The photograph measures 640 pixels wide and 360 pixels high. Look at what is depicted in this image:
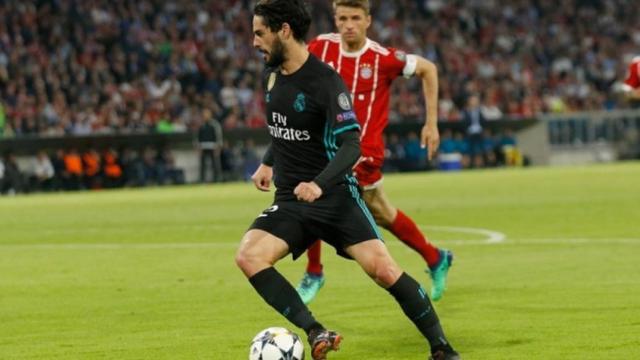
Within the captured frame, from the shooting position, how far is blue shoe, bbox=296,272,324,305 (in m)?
12.1

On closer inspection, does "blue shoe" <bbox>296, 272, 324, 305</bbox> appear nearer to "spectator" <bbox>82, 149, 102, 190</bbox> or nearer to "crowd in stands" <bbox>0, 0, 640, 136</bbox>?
"spectator" <bbox>82, 149, 102, 190</bbox>

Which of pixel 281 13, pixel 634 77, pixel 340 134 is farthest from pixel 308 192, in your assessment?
pixel 634 77

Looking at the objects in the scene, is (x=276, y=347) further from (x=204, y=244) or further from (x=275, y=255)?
(x=204, y=244)

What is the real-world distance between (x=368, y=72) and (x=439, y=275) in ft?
6.11

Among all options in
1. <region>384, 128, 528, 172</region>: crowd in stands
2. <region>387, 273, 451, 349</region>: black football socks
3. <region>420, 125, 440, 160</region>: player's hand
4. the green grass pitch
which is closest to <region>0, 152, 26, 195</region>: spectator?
the green grass pitch

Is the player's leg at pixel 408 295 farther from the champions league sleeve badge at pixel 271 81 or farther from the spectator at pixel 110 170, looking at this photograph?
the spectator at pixel 110 170

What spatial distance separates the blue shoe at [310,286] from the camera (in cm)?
1211

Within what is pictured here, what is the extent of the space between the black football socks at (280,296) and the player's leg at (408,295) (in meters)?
0.46

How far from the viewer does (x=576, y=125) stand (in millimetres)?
49406

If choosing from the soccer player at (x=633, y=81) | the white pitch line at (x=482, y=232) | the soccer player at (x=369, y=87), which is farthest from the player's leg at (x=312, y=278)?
the white pitch line at (x=482, y=232)

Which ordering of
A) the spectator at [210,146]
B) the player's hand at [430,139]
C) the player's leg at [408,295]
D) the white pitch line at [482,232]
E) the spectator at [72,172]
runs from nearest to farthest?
the player's leg at [408,295] < the player's hand at [430,139] < the white pitch line at [482,232] < the spectator at [72,172] < the spectator at [210,146]

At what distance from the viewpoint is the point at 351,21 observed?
11.6m

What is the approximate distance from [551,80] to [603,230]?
35.1 metres

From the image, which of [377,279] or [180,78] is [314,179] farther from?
[180,78]
